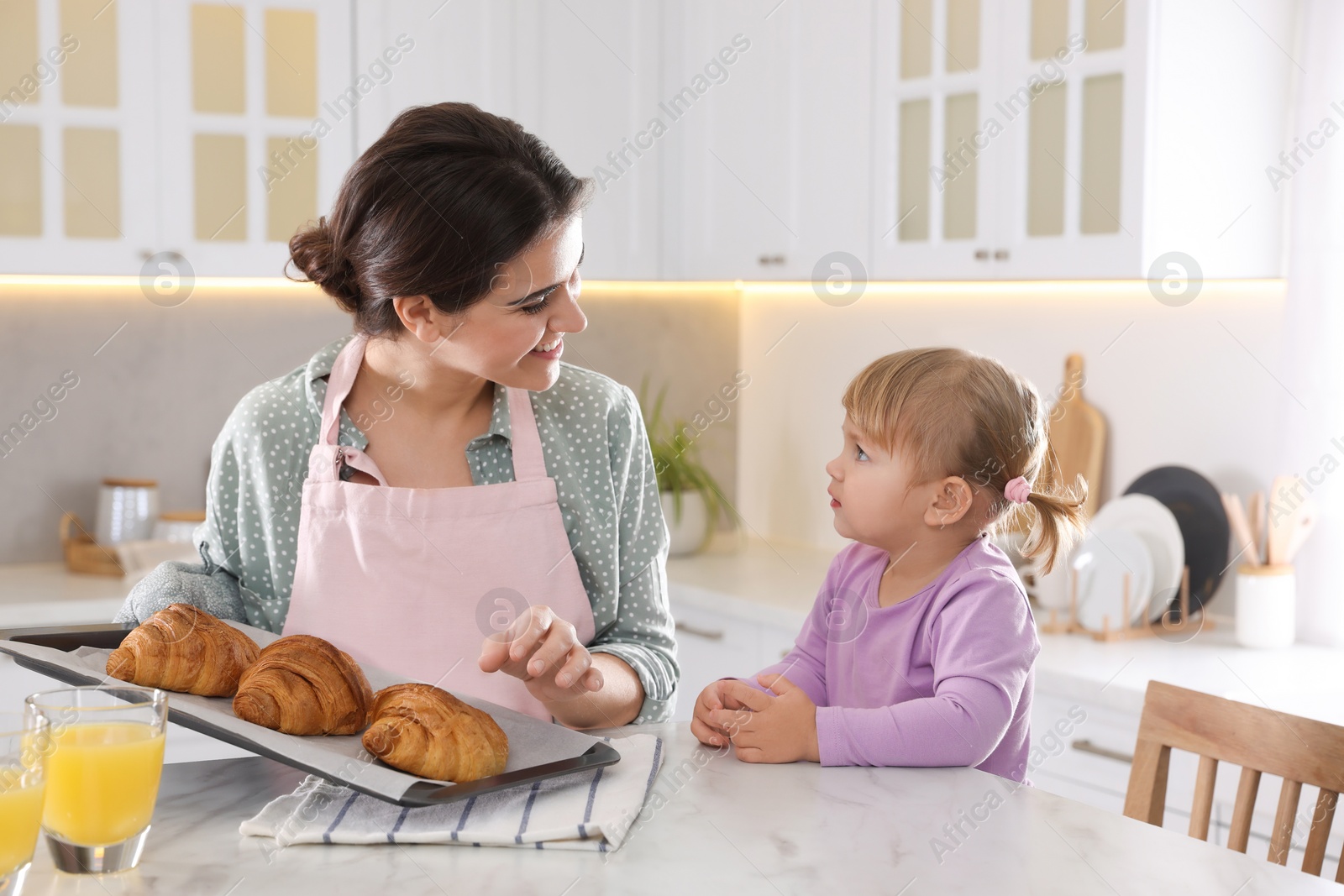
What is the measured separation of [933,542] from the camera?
3.84ft

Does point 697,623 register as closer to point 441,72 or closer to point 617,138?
point 617,138

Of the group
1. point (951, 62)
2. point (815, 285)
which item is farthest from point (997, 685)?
point (815, 285)

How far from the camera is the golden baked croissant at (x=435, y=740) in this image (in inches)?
31.8

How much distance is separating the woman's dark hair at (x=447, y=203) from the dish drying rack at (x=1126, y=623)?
49.9 inches

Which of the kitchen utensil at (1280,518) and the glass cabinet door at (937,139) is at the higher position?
the glass cabinet door at (937,139)

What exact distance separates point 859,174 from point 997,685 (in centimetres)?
165

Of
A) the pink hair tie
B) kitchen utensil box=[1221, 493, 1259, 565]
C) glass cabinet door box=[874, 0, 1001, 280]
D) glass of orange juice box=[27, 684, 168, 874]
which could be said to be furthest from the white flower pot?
glass of orange juice box=[27, 684, 168, 874]

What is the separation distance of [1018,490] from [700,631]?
1.55 metres

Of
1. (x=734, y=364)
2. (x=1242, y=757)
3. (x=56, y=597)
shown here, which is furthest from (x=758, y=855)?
(x=734, y=364)

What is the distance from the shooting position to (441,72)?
8.68 ft

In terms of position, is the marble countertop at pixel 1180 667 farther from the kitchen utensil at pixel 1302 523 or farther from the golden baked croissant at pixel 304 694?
the golden baked croissant at pixel 304 694

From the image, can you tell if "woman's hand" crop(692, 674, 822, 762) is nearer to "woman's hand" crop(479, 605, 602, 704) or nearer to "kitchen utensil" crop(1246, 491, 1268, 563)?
"woman's hand" crop(479, 605, 602, 704)

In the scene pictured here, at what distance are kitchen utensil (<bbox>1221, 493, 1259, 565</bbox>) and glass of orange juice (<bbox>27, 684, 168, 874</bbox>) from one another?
1.77 metres

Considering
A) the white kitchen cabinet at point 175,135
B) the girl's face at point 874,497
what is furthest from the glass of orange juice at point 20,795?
the white kitchen cabinet at point 175,135
